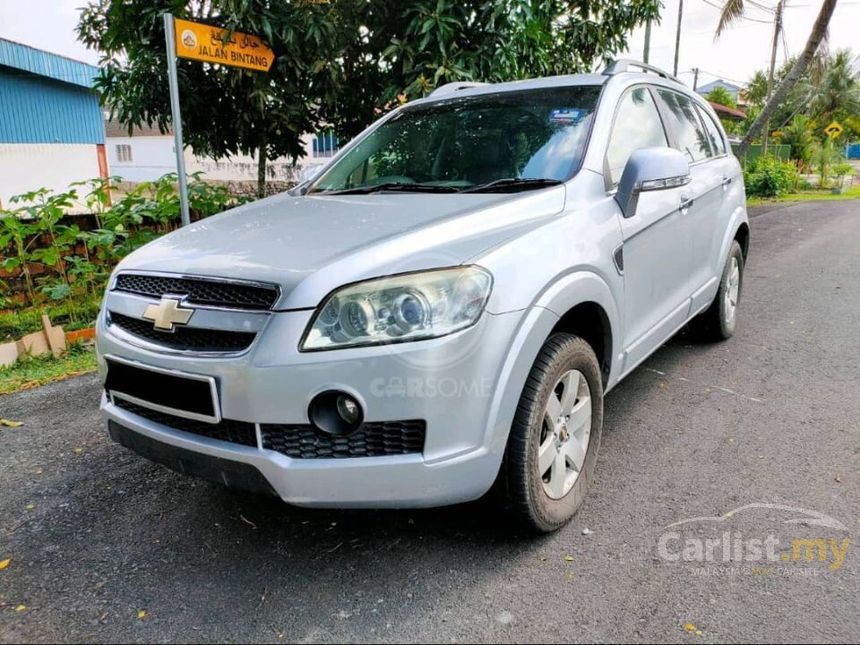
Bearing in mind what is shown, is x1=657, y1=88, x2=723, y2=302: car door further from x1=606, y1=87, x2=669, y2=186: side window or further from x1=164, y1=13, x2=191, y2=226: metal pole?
x1=164, y1=13, x2=191, y2=226: metal pole

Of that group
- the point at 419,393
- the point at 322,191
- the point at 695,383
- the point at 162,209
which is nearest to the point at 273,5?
the point at 162,209

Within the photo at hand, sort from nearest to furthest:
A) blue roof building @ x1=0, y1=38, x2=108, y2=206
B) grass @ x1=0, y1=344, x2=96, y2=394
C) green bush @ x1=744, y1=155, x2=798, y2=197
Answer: grass @ x1=0, y1=344, x2=96, y2=394, blue roof building @ x1=0, y1=38, x2=108, y2=206, green bush @ x1=744, y1=155, x2=798, y2=197

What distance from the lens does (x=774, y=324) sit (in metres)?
5.46

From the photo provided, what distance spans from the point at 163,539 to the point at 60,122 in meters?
16.6

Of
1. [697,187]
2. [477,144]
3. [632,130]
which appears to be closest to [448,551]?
[477,144]

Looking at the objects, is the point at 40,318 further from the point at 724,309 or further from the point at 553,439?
the point at 724,309

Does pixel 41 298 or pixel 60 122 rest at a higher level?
pixel 60 122

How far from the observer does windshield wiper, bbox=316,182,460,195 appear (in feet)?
9.76

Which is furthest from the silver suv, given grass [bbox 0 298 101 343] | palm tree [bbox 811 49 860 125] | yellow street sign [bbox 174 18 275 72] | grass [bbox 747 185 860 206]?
palm tree [bbox 811 49 860 125]

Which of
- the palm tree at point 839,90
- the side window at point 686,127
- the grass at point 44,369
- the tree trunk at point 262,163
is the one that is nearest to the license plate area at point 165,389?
the grass at point 44,369

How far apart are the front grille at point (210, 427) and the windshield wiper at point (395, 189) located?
1384mm

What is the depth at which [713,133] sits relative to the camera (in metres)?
4.73

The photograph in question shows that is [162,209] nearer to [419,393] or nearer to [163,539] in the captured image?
[163,539]

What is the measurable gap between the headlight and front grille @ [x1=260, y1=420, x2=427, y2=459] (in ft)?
0.87
